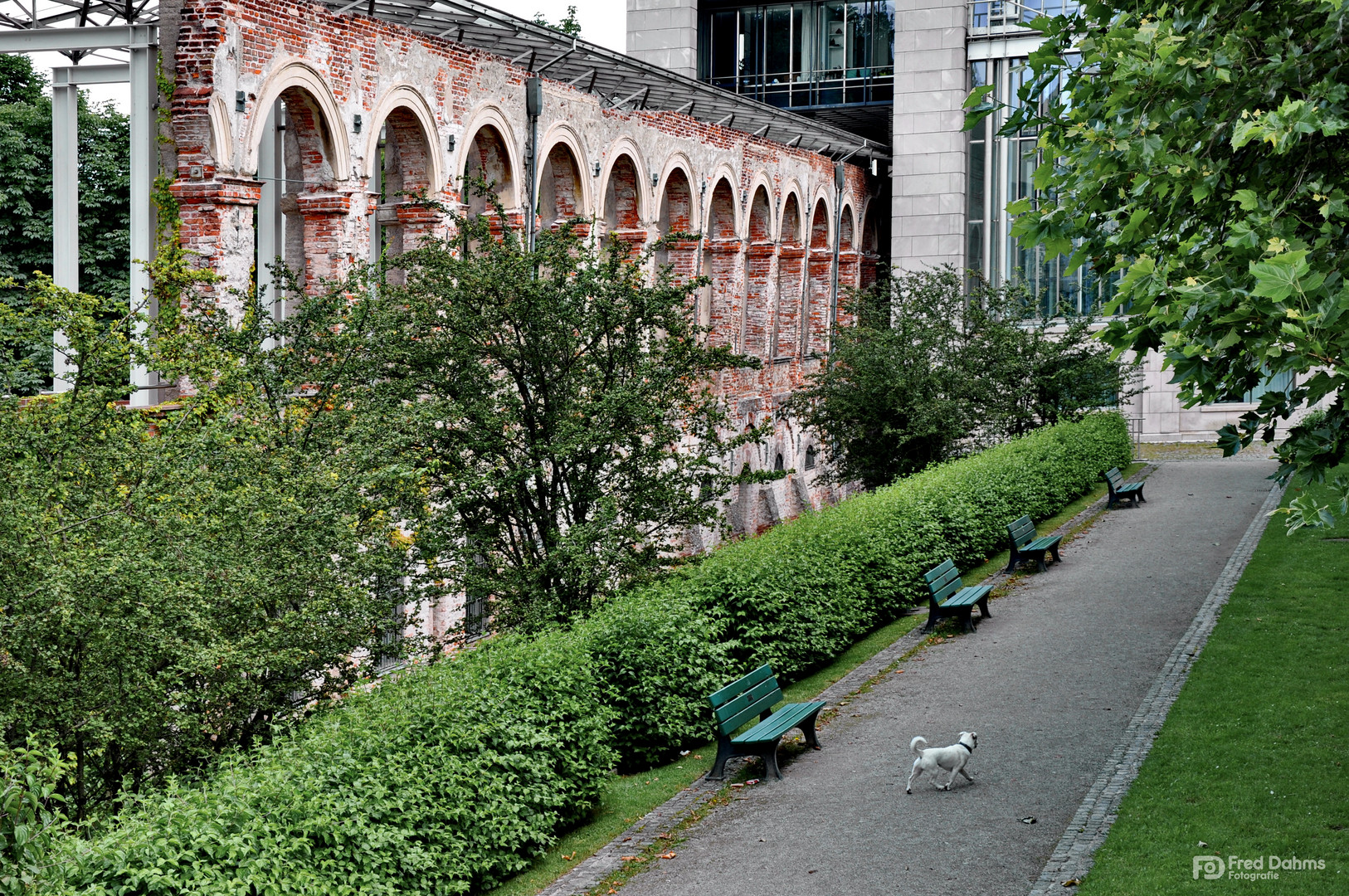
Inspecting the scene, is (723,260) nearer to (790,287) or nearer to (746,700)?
(790,287)

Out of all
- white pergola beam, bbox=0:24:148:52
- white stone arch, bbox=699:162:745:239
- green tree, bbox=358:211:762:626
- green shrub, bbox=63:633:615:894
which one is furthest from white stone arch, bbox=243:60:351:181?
white stone arch, bbox=699:162:745:239

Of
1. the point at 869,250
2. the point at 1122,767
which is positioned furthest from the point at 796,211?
the point at 1122,767

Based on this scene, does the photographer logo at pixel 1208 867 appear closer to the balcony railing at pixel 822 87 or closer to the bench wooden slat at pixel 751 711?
the bench wooden slat at pixel 751 711

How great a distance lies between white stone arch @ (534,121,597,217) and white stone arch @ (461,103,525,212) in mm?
Answer: 541

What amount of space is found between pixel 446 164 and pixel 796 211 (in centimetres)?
1717

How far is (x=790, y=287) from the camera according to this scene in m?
35.3

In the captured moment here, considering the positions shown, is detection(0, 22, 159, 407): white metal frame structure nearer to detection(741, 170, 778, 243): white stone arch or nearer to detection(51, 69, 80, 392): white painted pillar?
detection(51, 69, 80, 392): white painted pillar

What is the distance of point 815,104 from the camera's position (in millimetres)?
40938

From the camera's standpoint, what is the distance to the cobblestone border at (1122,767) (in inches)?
332

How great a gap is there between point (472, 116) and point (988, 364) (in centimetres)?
1114

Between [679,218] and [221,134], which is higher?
[679,218]

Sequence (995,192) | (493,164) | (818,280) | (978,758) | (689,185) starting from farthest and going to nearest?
(995,192) < (818,280) < (689,185) < (493,164) < (978,758)

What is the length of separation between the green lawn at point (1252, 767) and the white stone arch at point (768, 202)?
18.3m

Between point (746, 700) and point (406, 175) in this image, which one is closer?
point (746, 700)
